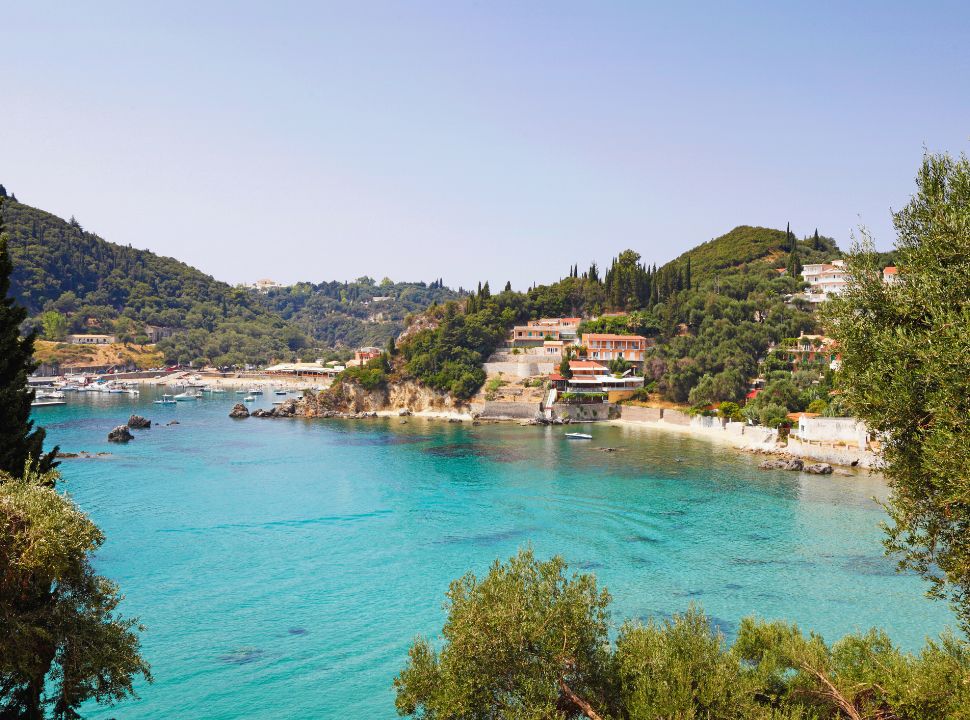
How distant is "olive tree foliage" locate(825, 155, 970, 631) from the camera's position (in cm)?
987

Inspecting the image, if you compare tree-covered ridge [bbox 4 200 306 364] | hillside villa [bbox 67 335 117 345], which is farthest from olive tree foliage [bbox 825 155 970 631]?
hillside villa [bbox 67 335 117 345]

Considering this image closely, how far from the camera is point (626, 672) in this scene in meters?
13.1

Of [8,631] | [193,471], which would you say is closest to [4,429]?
[8,631]

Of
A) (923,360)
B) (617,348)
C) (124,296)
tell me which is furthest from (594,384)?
(124,296)

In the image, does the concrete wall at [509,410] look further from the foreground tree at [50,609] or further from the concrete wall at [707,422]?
the foreground tree at [50,609]

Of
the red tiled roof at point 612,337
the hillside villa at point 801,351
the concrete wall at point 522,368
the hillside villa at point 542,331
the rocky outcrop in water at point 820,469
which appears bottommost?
the rocky outcrop in water at point 820,469

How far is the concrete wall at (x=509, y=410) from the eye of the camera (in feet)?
259

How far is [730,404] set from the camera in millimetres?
65250

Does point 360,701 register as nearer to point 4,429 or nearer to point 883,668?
point 4,429

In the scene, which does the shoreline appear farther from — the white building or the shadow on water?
the white building

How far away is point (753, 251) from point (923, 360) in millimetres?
127027

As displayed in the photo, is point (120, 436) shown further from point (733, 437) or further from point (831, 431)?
point (831, 431)

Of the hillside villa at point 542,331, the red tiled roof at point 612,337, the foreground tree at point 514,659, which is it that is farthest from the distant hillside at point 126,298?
the foreground tree at point 514,659

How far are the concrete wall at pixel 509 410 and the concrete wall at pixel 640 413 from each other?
10.3 meters
